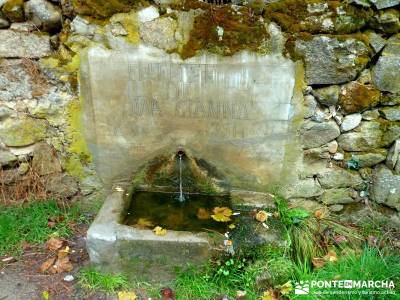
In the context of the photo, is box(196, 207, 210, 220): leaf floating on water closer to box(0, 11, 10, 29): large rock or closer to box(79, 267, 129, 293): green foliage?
box(79, 267, 129, 293): green foliage

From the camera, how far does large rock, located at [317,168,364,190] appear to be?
2787 millimetres

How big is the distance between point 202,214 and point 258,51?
121 centimetres

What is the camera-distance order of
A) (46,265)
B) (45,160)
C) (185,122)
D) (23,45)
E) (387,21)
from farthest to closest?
(45,160) < (185,122) < (23,45) < (46,265) < (387,21)

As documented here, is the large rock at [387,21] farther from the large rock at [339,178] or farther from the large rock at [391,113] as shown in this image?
the large rock at [339,178]

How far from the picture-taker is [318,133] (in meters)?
2.70

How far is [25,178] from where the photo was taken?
115 inches

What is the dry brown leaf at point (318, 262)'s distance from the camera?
2512 millimetres

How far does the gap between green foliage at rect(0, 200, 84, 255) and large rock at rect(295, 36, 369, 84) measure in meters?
2.09

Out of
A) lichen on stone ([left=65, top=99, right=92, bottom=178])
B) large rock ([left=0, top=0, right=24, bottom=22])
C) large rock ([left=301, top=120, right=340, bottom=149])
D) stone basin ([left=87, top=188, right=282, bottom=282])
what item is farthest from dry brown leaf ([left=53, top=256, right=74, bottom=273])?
large rock ([left=301, top=120, right=340, bottom=149])

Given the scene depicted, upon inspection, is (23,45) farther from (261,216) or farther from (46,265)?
(261,216)

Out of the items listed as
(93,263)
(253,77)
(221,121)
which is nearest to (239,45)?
(253,77)

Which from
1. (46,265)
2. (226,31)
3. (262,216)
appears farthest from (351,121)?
(46,265)

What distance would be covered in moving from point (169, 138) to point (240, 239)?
93 cm

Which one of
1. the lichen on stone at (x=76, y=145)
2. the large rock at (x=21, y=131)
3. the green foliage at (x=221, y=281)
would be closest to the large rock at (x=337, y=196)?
the green foliage at (x=221, y=281)
